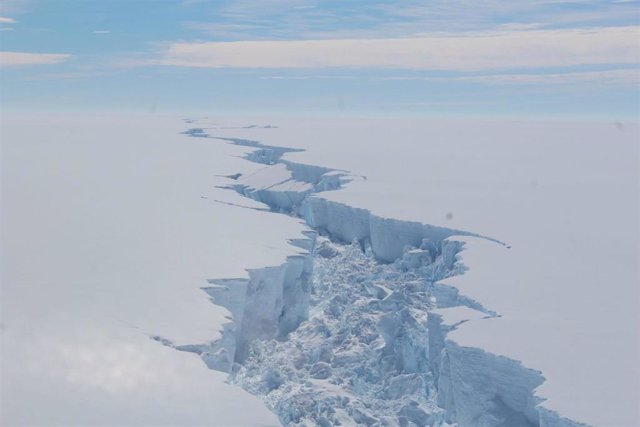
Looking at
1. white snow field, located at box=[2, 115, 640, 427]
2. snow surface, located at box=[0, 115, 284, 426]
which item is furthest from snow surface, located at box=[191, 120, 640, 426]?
snow surface, located at box=[0, 115, 284, 426]

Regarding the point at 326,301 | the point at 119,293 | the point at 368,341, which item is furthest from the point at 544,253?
the point at 119,293

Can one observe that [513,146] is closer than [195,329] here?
No

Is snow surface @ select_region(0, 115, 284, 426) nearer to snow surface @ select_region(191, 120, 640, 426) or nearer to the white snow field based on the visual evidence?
the white snow field

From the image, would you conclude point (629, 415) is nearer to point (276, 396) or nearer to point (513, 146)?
point (276, 396)

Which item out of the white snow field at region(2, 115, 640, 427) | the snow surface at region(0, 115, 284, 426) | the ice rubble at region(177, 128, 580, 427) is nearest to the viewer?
A: the snow surface at region(0, 115, 284, 426)

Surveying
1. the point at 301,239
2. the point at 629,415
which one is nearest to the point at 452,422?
the point at 629,415

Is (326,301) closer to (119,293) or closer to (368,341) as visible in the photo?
(368,341)
